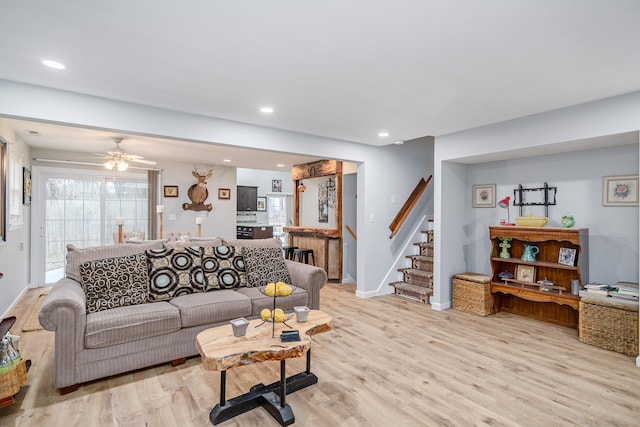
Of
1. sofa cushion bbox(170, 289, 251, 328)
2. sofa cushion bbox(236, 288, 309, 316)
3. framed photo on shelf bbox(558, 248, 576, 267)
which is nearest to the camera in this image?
sofa cushion bbox(170, 289, 251, 328)

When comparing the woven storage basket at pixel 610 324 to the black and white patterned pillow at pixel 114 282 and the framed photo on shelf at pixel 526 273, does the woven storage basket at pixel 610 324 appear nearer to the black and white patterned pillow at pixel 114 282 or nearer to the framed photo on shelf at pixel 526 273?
the framed photo on shelf at pixel 526 273

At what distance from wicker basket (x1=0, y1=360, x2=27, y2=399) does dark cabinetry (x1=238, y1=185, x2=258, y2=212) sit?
8382mm

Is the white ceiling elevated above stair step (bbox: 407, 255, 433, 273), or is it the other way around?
the white ceiling

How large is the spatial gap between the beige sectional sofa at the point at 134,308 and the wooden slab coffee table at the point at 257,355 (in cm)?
76

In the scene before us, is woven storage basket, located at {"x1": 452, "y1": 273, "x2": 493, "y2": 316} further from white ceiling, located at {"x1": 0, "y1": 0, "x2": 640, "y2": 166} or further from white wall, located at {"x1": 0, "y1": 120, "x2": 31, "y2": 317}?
white wall, located at {"x1": 0, "y1": 120, "x2": 31, "y2": 317}

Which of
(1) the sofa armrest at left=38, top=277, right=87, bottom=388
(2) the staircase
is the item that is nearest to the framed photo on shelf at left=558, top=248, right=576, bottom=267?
(2) the staircase

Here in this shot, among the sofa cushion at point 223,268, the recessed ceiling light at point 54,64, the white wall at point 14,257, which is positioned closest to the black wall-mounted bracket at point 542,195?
the sofa cushion at point 223,268

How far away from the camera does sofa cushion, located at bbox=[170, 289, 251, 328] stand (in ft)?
9.54

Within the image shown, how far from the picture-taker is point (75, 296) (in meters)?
2.55

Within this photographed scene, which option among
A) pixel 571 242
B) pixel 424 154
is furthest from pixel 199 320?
pixel 424 154

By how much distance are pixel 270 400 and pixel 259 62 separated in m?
2.28

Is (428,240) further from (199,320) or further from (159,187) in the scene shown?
(159,187)

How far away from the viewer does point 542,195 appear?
166 inches

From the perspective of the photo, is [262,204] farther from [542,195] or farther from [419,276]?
[542,195]
